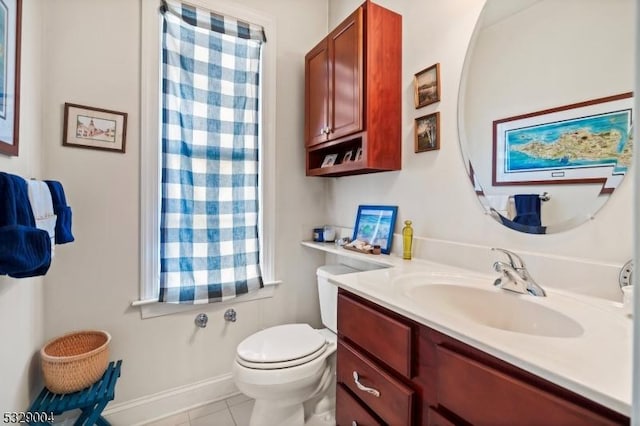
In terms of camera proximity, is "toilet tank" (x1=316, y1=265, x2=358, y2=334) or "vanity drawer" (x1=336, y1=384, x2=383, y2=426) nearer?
"vanity drawer" (x1=336, y1=384, x2=383, y2=426)

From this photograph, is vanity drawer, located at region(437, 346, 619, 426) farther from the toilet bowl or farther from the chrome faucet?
the toilet bowl

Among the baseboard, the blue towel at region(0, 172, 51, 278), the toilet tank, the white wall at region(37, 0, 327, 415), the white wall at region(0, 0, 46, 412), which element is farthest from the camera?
the toilet tank

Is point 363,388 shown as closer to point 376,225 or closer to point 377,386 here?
point 377,386

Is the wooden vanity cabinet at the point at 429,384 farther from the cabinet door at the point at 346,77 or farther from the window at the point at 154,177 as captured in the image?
the window at the point at 154,177

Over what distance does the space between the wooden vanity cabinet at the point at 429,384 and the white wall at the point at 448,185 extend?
0.57 meters

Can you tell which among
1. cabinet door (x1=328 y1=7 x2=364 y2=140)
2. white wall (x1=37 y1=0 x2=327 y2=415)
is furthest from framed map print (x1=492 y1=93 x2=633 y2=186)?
white wall (x1=37 y1=0 x2=327 y2=415)

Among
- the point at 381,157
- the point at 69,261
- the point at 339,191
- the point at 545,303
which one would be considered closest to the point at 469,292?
the point at 545,303

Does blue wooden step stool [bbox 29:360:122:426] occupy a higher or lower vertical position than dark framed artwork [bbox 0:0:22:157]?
lower

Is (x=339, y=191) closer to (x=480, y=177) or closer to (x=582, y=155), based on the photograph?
(x=480, y=177)

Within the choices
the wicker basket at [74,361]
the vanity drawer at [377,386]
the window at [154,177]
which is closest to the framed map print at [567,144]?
the vanity drawer at [377,386]

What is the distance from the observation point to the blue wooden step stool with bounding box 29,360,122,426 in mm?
1103

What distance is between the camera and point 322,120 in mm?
1737

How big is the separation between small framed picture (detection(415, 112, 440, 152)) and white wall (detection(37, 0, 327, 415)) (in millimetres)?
1324

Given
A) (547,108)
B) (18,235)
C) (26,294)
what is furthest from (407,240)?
(26,294)
